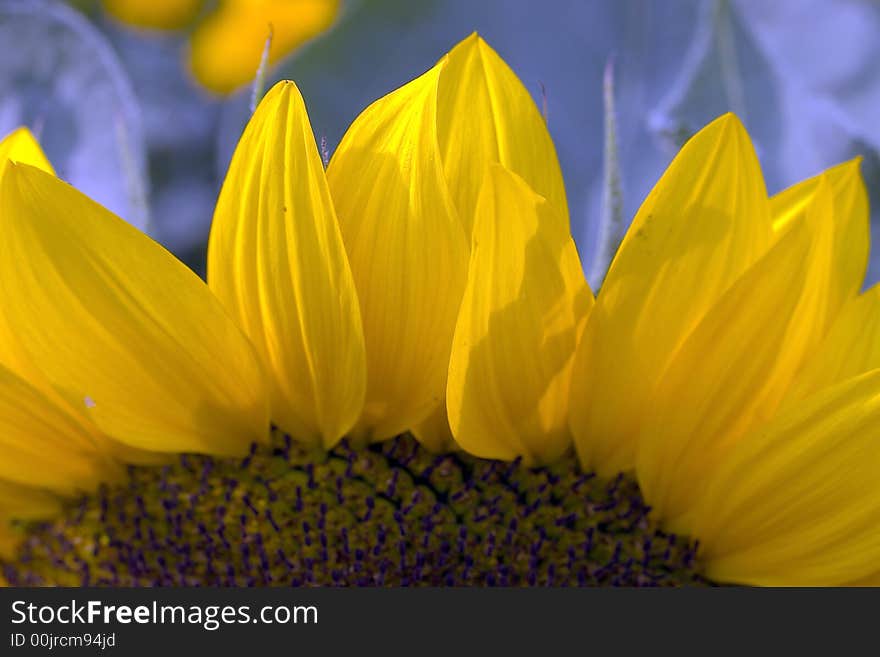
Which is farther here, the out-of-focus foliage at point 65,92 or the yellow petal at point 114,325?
the out-of-focus foliage at point 65,92

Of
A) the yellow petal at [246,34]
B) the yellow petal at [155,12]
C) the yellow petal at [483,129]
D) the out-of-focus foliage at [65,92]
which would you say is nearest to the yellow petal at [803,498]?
the yellow petal at [483,129]

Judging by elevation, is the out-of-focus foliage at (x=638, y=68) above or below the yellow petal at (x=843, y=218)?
above

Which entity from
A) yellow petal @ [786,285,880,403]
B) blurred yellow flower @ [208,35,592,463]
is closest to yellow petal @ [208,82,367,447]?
blurred yellow flower @ [208,35,592,463]

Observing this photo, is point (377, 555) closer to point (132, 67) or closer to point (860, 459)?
point (860, 459)

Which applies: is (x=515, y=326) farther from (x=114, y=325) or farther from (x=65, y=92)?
(x=65, y=92)

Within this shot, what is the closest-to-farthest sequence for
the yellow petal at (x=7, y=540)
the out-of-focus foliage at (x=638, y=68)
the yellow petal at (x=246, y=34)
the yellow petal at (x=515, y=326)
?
the yellow petal at (x=515, y=326) → the yellow petal at (x=7, y=540) → the out-of-focus foliage at (x=638, y=68) → the yellow petal at (x=246, y=34)

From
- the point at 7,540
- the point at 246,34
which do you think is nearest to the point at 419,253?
the point at 7,540

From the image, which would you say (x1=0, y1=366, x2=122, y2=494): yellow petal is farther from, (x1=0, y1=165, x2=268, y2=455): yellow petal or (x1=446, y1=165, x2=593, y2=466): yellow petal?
(x1=446, y1=165, x2=593, y2=466): yellow petal

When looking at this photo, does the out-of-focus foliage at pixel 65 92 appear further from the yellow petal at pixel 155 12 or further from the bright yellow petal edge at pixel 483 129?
the bright yellow petal edge at pixel 483 129
